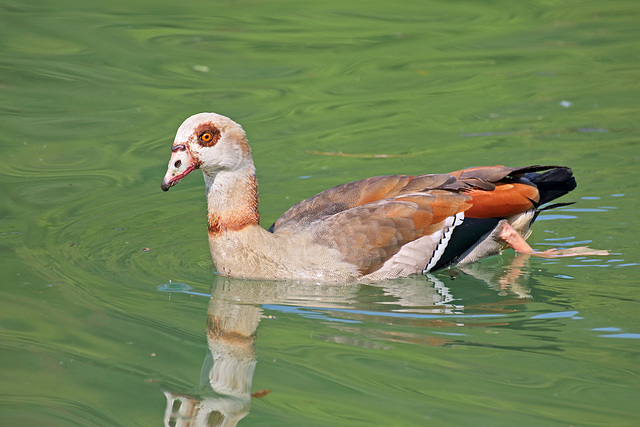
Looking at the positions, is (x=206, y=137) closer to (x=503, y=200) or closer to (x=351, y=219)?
(x=351, y=219)

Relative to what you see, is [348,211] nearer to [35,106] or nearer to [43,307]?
[43,307]

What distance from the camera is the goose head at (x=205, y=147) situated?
700cm

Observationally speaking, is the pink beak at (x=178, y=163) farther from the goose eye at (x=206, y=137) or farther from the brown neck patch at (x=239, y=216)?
the brown neck patch at (x=239, y=216)

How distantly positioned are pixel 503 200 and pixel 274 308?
7.45 feet

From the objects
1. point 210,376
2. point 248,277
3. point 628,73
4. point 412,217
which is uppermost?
point 628,73

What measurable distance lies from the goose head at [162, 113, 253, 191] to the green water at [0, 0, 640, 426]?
97cm

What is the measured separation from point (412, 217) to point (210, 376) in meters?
2.41

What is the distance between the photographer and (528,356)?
5.86 metres

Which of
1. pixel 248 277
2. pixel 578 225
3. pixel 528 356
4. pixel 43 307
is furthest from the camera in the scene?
pixel 578 225

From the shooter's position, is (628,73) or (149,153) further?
(628,73)

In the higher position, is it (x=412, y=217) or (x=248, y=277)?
(x=412, y=217)

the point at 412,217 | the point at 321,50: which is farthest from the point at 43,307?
the point at 321,50

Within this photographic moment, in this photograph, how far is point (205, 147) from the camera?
7059 mm

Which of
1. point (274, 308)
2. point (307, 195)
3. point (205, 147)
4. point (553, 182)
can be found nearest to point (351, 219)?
point (274, 308)
